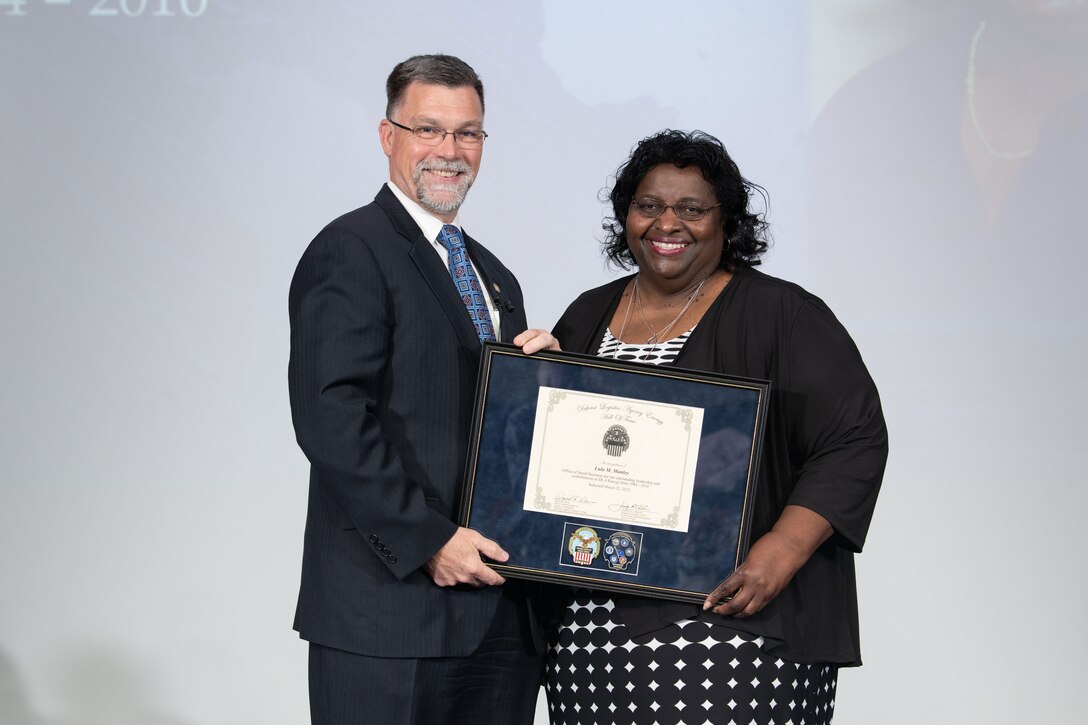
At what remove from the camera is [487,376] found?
1.99 meters

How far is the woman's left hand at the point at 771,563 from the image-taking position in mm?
2004

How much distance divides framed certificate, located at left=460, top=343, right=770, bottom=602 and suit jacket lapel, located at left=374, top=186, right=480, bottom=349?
6.5 inches

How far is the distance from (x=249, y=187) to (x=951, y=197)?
2.24 metres

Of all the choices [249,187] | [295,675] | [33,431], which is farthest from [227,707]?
[249,187]

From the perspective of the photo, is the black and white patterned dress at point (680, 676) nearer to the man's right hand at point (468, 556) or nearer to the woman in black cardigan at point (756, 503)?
the woman in black cardigan at point (756, 503)

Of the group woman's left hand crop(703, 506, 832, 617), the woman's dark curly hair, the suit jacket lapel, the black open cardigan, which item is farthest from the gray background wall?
woman's left hand crop(703, 506, 832, 617)

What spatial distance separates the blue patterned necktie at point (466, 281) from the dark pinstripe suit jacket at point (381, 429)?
0.05m

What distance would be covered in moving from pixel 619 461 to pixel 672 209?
0.58 meters

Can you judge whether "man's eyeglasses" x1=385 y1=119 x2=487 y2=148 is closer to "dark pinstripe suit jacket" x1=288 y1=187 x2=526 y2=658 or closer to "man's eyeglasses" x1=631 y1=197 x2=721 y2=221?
"dark pinstripe suit jacket" x1=288 y1=187 x2=526 y2=658

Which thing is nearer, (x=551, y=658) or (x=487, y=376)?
(x=487, y=376)

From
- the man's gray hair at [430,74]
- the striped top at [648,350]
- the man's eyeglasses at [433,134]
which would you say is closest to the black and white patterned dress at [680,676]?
the striped top at [648,350]

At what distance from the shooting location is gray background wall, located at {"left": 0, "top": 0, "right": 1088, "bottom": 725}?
372cm

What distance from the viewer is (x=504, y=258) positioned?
378 cm

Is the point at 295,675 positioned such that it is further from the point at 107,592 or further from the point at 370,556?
the point at 370,556
